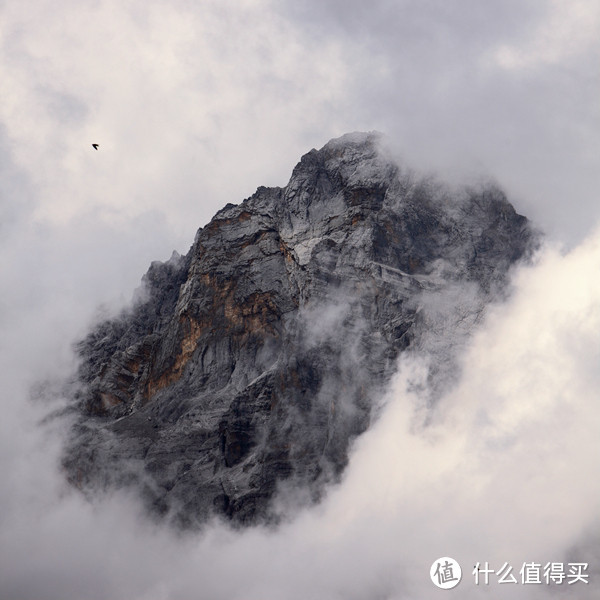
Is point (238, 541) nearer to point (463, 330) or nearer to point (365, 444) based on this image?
point (365, 444)

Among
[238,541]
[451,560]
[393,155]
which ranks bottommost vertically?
[451,560]

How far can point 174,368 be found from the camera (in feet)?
612

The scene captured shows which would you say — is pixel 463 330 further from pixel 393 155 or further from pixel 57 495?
pixel 57 495

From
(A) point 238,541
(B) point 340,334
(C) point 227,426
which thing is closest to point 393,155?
(B) point 340,334

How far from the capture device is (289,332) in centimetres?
17162

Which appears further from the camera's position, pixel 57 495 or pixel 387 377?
pixel 57 495

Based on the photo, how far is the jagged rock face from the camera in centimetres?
16212

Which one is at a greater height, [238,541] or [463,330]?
[463,330]

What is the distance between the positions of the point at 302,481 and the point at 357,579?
17074 mm

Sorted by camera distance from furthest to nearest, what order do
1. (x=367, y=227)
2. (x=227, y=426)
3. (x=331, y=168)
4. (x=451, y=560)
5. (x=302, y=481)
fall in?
(x=331, y=168) < (x=367, y=227) < (x=227, y=426) < (x=302, y=481) < (x=451, y=560)

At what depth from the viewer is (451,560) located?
14112cm

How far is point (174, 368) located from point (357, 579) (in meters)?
54.4

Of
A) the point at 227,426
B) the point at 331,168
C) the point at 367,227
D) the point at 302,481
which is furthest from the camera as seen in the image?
the point at 331,168

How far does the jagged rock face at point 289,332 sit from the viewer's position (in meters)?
162
